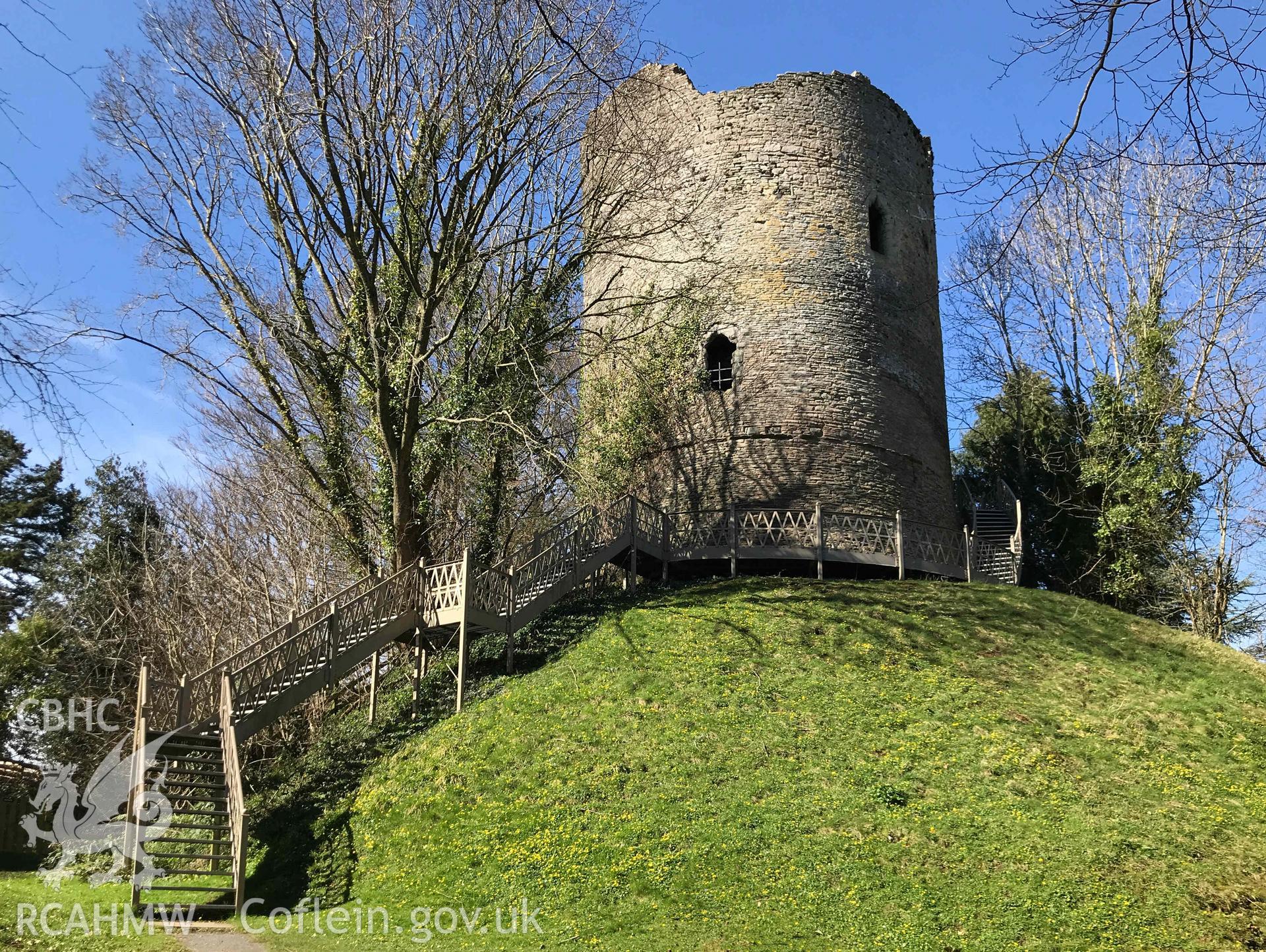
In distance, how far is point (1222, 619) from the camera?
19.9 metres

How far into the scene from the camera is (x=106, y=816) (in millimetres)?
17312

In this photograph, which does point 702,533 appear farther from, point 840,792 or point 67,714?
point 67,714

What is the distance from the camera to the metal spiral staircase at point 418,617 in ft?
38.0

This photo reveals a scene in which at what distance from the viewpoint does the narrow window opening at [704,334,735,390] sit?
20688 mm

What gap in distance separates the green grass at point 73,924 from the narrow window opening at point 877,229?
17424 millimetres

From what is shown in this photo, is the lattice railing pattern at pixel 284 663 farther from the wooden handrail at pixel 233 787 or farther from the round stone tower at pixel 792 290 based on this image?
the round stone tower at pixel 792 290

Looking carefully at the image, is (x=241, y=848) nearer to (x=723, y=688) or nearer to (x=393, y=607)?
(x=393, y=607)

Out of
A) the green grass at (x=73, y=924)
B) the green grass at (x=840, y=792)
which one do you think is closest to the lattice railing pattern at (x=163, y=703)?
the green grass at (x=73, y=924)

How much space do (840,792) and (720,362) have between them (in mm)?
11773

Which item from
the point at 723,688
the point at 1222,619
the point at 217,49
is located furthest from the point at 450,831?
the point at 1222,619

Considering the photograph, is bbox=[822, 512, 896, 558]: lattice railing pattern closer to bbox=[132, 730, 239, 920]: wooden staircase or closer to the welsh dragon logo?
bbox=[132, 730, 239, 920]: wooden staircase

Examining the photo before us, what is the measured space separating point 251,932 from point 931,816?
6.44m

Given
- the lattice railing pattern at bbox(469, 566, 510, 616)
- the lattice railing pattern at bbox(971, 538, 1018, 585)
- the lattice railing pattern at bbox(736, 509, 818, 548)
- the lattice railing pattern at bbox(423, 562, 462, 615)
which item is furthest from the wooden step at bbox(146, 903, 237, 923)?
the lattice railing pattern at bbox(971, 538, 1018, 585)

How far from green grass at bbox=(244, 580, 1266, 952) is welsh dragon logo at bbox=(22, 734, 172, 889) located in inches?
78.1
